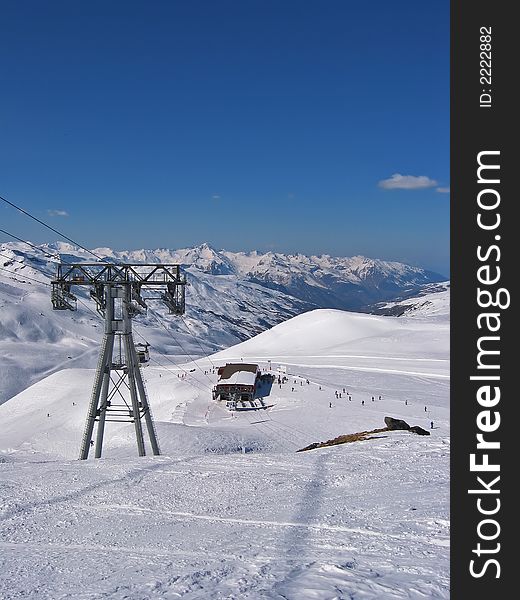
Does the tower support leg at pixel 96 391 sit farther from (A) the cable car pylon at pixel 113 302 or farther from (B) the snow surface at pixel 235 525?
(B) the snow surface at pixel 235 525

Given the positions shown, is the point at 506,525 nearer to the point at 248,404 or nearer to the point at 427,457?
the point at 427,457

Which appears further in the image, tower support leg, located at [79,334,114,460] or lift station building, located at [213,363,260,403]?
lift station building, located at [213,363,260,403]

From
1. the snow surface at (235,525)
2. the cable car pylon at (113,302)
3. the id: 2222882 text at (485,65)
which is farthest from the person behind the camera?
the cable car pylon at (113,302)

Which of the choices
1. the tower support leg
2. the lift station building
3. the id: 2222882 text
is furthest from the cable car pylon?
the lift station building

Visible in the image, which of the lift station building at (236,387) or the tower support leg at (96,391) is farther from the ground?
the tower support leg at (96,391)

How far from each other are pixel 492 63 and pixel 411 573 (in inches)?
256

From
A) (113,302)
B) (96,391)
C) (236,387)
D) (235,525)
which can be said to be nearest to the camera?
(235,525)

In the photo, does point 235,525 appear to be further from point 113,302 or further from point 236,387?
point 236,387

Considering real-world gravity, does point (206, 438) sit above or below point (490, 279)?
below

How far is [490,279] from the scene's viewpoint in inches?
228

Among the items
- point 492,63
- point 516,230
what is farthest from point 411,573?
point 492,63

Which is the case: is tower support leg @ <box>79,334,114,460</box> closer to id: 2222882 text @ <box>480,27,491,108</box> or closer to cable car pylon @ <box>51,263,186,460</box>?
cable car pylon @ <box>51,263,186,460</box>

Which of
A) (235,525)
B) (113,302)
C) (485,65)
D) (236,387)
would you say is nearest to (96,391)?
(113,302)

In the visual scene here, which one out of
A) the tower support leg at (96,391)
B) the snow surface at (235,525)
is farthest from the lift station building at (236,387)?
the tower support leg at (96,391)
